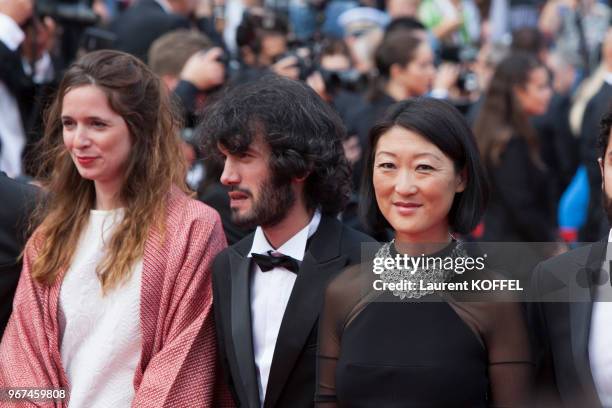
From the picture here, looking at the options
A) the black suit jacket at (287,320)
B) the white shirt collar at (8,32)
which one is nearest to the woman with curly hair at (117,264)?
the black suit jacket at (287,320)

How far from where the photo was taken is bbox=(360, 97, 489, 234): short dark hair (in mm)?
3363

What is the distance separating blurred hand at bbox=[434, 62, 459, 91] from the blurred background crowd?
0.01m

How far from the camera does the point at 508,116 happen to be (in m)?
7.61

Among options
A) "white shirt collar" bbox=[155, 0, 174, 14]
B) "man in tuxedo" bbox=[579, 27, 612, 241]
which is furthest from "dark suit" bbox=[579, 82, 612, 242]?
"white shirt collar" bbox=[155, 0, 174, 14]

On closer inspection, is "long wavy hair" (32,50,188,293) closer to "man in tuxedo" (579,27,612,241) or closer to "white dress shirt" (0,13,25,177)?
"white dress shirt" (0,13,25,177)

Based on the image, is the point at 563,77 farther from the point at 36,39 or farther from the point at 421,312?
the point at 421,312

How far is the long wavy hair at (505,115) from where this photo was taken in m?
7.46

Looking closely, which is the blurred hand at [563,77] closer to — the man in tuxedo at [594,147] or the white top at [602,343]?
the man in tuxedo at [594,147]

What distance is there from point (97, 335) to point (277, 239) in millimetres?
706

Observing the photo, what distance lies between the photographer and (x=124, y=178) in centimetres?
407

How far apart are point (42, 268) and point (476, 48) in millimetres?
8977

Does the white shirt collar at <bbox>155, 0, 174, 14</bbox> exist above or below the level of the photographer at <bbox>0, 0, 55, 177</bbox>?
above

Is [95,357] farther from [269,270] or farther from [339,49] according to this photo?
[339,49]

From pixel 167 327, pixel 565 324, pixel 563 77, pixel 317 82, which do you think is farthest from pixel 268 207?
pixel 563 77
